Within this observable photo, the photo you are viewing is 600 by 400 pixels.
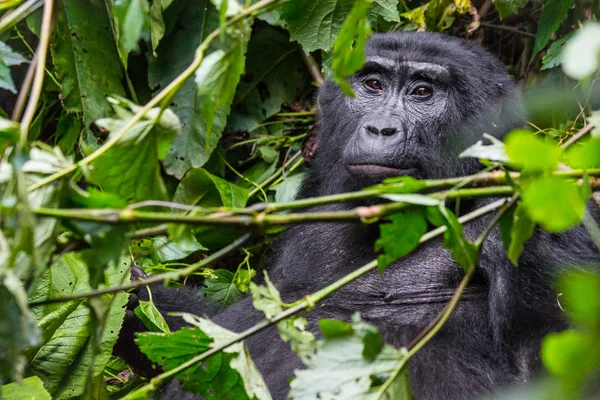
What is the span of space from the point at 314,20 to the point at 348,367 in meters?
2.07

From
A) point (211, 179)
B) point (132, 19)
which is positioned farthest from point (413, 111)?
point (132, 19)

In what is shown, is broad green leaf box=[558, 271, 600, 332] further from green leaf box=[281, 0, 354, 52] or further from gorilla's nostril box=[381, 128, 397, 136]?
green leaf box=[281, 0, 354, 52]

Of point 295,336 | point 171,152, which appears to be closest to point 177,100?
point 171,152

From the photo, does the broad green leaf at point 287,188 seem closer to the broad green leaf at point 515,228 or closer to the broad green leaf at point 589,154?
the broad green leaf at point 515,228

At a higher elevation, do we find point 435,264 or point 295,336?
point 295,336

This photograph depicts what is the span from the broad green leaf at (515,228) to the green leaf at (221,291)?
2112mm

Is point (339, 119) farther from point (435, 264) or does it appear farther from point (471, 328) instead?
point (471, 328)

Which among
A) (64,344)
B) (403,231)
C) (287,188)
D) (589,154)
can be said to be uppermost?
(589,154)

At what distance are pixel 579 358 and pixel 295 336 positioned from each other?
855 millimetres

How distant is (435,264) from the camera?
2.84 metres

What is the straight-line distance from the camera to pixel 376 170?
8.96ft

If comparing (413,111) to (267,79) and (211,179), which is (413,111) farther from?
(267,79)

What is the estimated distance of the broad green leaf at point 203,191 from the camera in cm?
356

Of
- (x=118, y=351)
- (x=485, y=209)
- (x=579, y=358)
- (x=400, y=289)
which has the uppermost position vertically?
(x=579, y=358)
